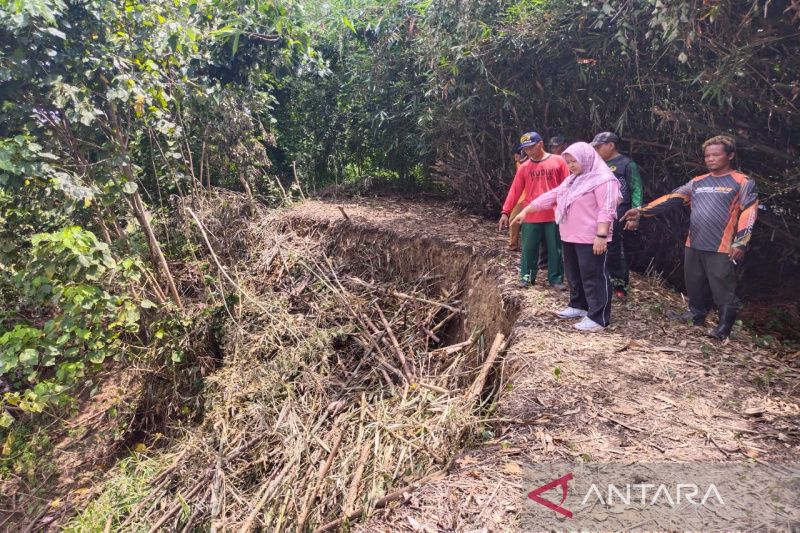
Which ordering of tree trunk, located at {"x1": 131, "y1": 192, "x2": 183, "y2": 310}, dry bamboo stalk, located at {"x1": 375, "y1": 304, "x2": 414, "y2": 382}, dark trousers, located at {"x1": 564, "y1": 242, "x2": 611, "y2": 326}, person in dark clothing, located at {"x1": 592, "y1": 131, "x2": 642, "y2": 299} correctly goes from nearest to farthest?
dark trousers, located at {"x1": 564, "y1": 242, "x2": 611, "y2": 326} → dry bamboo stalk, located at {"x1": 375, "y1": 304, "x2": 414, "y2": 382} → person in dark clothing, located at {"x1": 592, "y1": 131, "x2": 642, "y2": 299} → tree trunk, located at {"x1": 131, "y1": 192, "x2": 183, "y2": 310}

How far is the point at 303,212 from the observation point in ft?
26.5

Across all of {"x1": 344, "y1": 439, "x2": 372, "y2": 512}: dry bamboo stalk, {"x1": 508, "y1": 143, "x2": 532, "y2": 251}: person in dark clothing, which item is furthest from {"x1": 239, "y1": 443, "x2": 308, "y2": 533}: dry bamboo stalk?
{"x1": 508, "y1": 143, "x2": 532, "y2": 251}: person in dark clothing

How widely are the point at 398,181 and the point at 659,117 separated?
5.63 metres

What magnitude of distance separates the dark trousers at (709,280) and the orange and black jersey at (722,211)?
0.09 m

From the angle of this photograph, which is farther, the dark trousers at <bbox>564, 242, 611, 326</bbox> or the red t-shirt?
the red t-shirt

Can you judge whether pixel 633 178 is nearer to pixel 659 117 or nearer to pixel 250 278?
pixel 659 117

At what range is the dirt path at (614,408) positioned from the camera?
2.49 meters

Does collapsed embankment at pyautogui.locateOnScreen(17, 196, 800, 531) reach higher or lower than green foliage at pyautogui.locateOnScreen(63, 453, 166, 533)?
higher

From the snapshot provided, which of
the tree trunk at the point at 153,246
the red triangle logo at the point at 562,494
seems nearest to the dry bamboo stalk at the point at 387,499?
the red triangle logo at the point at 562,494

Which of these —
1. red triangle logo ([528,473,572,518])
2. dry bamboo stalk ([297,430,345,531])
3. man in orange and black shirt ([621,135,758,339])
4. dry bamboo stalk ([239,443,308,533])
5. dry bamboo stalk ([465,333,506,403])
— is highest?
man in orange and black shirt ([621,135,758,339])

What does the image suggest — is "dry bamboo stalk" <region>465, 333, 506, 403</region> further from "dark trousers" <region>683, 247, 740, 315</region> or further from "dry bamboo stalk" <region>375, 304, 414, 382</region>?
"dark trousers" <region>683, 247, 740, 315</region>

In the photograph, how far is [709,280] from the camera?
155 inches

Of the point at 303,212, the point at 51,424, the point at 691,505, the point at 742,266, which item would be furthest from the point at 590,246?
the point at 51,424

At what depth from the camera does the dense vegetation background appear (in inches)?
160
